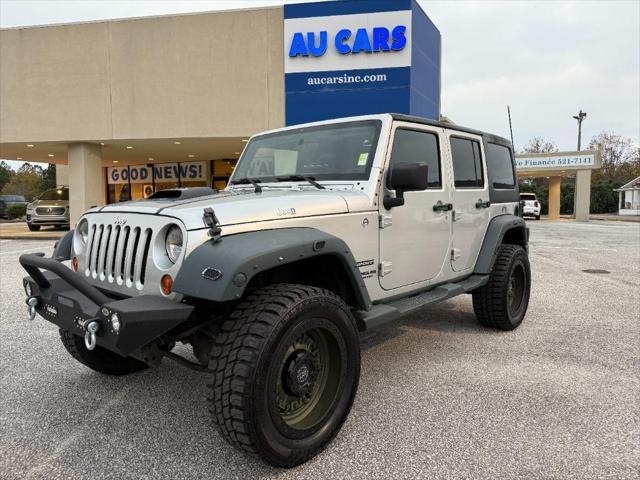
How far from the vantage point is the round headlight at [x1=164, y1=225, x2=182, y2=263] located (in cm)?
243

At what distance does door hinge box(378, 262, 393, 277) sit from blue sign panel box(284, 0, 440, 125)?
1156cm

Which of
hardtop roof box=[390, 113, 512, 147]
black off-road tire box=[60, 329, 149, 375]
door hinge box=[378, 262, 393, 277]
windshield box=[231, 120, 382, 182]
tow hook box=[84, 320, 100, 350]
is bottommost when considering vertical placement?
black off-road tire box=[60, 329, 149, 375]

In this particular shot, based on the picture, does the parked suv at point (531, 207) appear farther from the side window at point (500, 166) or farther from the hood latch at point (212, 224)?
the hood latch at point (212, 224)

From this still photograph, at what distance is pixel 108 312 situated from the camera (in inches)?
84.4

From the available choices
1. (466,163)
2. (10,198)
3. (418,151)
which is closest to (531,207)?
(466,163)

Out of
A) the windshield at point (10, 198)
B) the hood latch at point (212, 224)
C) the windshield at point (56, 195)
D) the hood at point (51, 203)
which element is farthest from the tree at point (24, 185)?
the hood latch at point (212, 224)

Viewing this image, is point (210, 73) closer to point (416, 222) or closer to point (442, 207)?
point (442, 207)

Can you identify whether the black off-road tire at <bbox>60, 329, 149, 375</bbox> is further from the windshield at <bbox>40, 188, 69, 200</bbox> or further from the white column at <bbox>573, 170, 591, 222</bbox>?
the white column at <bbox>573, 170, 591, 222</bbox>

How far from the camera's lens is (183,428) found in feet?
9.44

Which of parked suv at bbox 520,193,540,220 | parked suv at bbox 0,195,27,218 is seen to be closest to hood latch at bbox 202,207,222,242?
parked suv at bbox 520,193,540,220

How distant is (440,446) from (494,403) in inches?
27.7

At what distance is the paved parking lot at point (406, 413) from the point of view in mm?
2461

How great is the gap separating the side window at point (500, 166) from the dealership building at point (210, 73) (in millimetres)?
9340

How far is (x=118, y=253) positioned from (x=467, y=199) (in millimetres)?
Result: 2950
